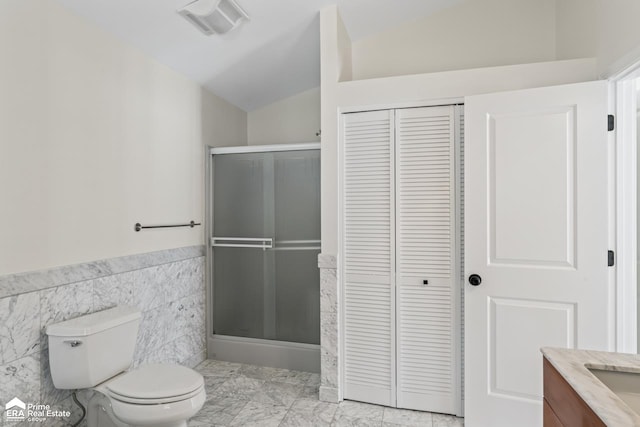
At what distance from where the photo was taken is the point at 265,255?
9.76 feet

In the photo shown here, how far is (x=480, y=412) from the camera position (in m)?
2.04

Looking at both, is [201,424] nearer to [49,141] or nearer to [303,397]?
[303,397]

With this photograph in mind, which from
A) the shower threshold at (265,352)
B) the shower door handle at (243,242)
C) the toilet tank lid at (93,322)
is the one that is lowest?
the shower threshold at (265,352)

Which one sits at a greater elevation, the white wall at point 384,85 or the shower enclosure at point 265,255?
the white wall at point 384,85

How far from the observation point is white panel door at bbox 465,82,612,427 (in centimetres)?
186

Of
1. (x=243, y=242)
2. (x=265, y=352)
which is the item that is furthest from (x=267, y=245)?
(x=265, y=352)

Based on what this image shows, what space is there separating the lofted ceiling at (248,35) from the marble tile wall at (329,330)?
1620 mm

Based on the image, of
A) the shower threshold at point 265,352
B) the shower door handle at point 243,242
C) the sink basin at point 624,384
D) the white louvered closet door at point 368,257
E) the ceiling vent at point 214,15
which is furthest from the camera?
the shower door handle at point 243,242

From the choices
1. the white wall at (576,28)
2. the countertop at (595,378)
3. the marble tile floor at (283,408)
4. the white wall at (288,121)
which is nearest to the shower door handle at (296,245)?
the marble tile floor at (283,408)

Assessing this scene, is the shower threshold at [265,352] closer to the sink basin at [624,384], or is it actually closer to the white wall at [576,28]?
the sink basin at [624,384]

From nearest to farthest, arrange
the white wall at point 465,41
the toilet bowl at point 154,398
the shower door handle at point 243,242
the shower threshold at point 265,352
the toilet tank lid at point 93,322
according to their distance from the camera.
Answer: the toilet bowl at point 154,398
the toilet tank lid at point 93,322
the white wall at point 465,41
the shower threshold at point 265,352
the shower door handle at point 243,242

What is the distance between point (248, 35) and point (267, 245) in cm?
159

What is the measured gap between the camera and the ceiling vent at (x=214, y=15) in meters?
1.99

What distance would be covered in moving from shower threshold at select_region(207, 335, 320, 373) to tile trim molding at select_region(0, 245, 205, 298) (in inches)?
33.7
